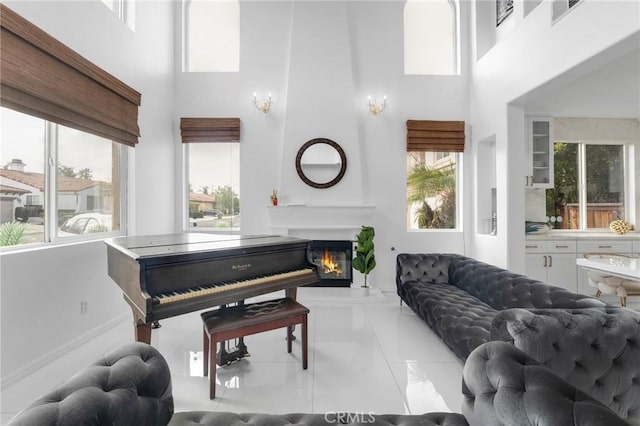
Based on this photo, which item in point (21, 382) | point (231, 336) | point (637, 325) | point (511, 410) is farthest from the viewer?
point (21, 382)

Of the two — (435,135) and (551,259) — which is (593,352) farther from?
(435,135)

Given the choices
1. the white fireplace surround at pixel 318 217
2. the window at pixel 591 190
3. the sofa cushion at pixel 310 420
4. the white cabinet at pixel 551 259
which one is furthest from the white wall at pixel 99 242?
the window at pixel 591 190

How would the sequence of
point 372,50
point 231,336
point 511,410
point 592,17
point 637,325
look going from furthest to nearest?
point 372,50 < point 592,17 < point 231,336 < point 637,325 < point 511,410

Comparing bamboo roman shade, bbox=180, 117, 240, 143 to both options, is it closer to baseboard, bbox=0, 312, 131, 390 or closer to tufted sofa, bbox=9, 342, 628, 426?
baseboard, bbox=0, 312, 131, 390

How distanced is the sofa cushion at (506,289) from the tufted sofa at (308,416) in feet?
4.21

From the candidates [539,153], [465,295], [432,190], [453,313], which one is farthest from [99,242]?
[539,153]

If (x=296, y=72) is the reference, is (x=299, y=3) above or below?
above

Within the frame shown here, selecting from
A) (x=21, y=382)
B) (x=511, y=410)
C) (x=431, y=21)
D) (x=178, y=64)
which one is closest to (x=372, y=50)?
(x=431, y=21)

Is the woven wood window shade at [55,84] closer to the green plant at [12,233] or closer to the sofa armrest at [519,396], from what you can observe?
the green plant at [12,233]

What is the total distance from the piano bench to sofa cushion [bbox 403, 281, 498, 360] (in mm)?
1169

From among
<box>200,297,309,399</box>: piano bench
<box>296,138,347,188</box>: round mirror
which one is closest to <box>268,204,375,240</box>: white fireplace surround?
<box>296,138,347,188</box>: round mirror

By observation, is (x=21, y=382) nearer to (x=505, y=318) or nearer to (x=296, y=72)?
(x=505, y=318)

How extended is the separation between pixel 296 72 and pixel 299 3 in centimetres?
103

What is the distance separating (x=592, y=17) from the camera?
250cm
